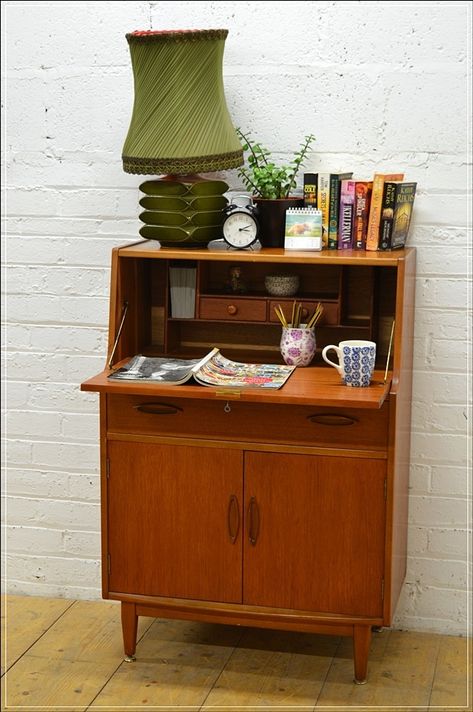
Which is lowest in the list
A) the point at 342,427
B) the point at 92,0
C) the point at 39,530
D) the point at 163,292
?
the point at 39,530

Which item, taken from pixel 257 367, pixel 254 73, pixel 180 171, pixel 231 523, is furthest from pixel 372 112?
pixel 231 523

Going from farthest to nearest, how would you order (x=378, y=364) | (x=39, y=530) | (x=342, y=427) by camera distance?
(x=39, y=530) < (x=378, y=364) < (x=342, y=427)

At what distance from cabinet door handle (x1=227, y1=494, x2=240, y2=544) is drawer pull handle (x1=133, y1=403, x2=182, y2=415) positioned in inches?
11.0

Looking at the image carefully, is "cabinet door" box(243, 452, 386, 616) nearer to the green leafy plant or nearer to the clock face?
the clock face

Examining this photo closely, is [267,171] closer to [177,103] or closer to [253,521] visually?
[177,103]

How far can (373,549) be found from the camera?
2740 mm

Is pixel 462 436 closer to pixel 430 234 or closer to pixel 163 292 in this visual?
pixel 430 234

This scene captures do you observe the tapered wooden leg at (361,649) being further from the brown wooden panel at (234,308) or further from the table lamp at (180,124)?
the table lamp at (180,124)

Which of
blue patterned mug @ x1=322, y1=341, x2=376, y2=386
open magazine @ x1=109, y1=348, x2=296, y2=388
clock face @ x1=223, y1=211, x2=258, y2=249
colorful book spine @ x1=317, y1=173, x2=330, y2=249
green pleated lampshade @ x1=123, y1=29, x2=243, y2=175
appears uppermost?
green pleated lampshade @ x1=123, y1=29, x2=243, y2=175

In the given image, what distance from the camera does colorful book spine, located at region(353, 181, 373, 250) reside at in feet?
9.40

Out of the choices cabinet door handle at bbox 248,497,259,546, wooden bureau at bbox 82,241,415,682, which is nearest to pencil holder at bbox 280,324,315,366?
wooden bureau at bbox 82,241,415,682

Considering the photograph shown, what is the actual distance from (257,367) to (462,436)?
26.9 inches

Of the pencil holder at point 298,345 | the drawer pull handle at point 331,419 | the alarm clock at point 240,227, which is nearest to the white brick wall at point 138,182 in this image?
the alarm clock at point 240,227

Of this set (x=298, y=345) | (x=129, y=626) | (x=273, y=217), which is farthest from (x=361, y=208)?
(x=129, y=626)
